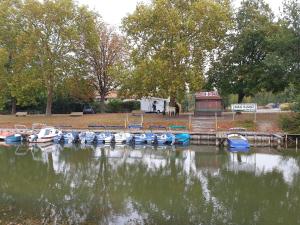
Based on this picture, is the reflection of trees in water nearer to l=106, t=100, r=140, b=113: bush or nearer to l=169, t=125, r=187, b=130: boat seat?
l=169, t=125, r=187, b=130: boat seat

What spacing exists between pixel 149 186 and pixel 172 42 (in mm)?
31201

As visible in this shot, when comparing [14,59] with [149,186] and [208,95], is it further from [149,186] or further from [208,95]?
[149,186]

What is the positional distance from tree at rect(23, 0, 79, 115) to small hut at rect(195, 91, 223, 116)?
19.7 m

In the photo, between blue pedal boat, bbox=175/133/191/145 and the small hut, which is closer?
blue pedal boat, bbox=175/133/191/145

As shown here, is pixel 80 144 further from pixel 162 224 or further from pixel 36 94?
pixel 162 224

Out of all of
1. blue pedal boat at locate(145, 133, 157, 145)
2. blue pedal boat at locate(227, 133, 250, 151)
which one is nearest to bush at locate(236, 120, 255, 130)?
blue pedal boat at locate(227, 133, 250, 151)

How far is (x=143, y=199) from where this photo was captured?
2208cm

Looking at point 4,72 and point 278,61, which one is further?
point 4,72

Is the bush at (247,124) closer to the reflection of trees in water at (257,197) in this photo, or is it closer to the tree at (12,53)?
the reflection of trees in water at (257,197)

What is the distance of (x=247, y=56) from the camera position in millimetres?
55438

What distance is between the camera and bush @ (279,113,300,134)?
1777 inches

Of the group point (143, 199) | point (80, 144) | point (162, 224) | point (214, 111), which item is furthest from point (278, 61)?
point (162, 224)

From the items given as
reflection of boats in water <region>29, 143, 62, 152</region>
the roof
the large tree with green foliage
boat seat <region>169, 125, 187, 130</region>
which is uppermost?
the large tree with green foliage

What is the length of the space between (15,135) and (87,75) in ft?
58.7
